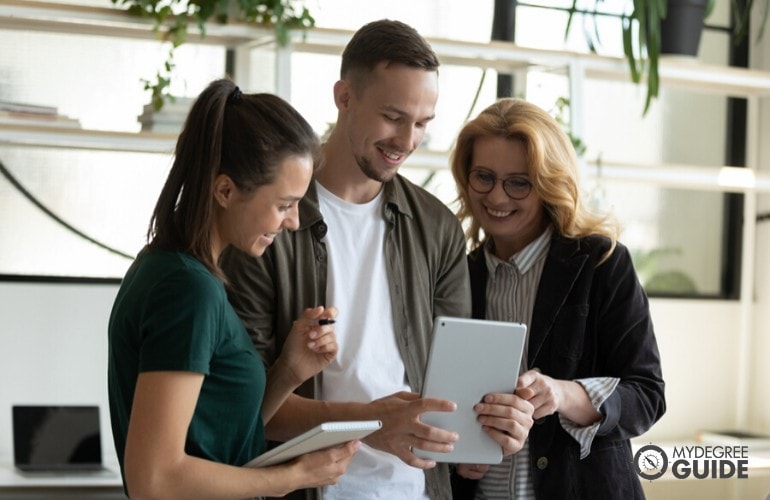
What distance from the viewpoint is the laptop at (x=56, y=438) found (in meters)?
3.36

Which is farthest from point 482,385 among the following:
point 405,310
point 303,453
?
point 303,453

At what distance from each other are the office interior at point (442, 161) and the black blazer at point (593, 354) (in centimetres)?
157

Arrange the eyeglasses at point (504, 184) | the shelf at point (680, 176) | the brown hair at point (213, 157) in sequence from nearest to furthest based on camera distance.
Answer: the brown hair at point (213, 157) → the eyeglasses at point (504, 184) → the shelf at point (680, 176)

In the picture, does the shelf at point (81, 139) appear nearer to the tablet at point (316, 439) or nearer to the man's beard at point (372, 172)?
the man's beard at point (372, 172)

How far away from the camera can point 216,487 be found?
4.87ft

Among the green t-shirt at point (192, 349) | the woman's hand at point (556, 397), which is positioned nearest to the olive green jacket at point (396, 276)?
the woman's hand at point (556, 397)

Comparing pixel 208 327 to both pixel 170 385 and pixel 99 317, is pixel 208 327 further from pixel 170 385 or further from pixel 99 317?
pixel 99 317

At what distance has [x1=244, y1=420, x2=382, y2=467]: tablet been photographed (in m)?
1.50

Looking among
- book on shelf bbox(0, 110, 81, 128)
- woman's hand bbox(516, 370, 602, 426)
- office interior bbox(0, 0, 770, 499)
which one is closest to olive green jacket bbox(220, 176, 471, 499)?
woman's hand bbox(516, 370, 602, 426)

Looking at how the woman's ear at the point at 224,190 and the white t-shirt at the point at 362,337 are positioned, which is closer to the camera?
the woman's ear at the point at 224,190

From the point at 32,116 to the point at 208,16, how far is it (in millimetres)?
586

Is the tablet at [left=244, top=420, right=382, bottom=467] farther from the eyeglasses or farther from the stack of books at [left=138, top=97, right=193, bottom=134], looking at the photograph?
the stack of books at [left=138, top=97, right=193, bottom=134]

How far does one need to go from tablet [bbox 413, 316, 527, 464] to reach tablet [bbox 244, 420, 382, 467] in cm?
26

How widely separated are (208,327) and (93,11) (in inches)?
83.3
